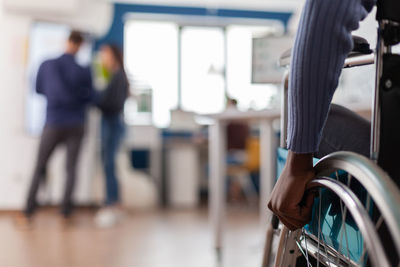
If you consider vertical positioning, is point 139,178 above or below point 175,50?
below

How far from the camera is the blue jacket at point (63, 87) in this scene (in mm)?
3871

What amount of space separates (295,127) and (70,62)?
11.3 feet

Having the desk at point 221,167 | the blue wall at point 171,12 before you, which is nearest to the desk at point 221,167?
the desk at point 221,167

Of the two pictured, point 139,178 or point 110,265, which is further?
Result: point 139,178

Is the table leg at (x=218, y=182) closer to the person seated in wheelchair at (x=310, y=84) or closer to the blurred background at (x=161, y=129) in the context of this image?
the blurred background at (x=161, y=129)

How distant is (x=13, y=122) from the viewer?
4.74 meters

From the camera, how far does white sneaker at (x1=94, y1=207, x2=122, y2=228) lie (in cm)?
392

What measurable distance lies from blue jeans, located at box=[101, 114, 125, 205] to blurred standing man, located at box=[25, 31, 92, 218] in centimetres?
25

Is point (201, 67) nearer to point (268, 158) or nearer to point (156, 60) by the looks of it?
point (156, 60)

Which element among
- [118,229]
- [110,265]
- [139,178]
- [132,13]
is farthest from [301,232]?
[132,13]

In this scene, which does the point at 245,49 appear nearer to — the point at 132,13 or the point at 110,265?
the point at 132,13

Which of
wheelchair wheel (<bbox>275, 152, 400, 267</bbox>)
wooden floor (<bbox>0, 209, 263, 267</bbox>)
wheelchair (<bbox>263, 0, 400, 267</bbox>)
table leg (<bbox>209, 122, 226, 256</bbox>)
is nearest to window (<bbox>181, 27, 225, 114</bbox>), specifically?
wooden floor (<bbox>0, 209, 263, 267</bbox>)

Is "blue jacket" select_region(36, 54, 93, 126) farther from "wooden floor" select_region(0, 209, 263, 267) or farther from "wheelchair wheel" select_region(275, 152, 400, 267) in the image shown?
"wheelchair wheel" select_region(275, 152, 400, 267)

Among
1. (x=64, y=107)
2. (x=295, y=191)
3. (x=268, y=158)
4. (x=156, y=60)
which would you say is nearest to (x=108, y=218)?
(x=64, y=107)
